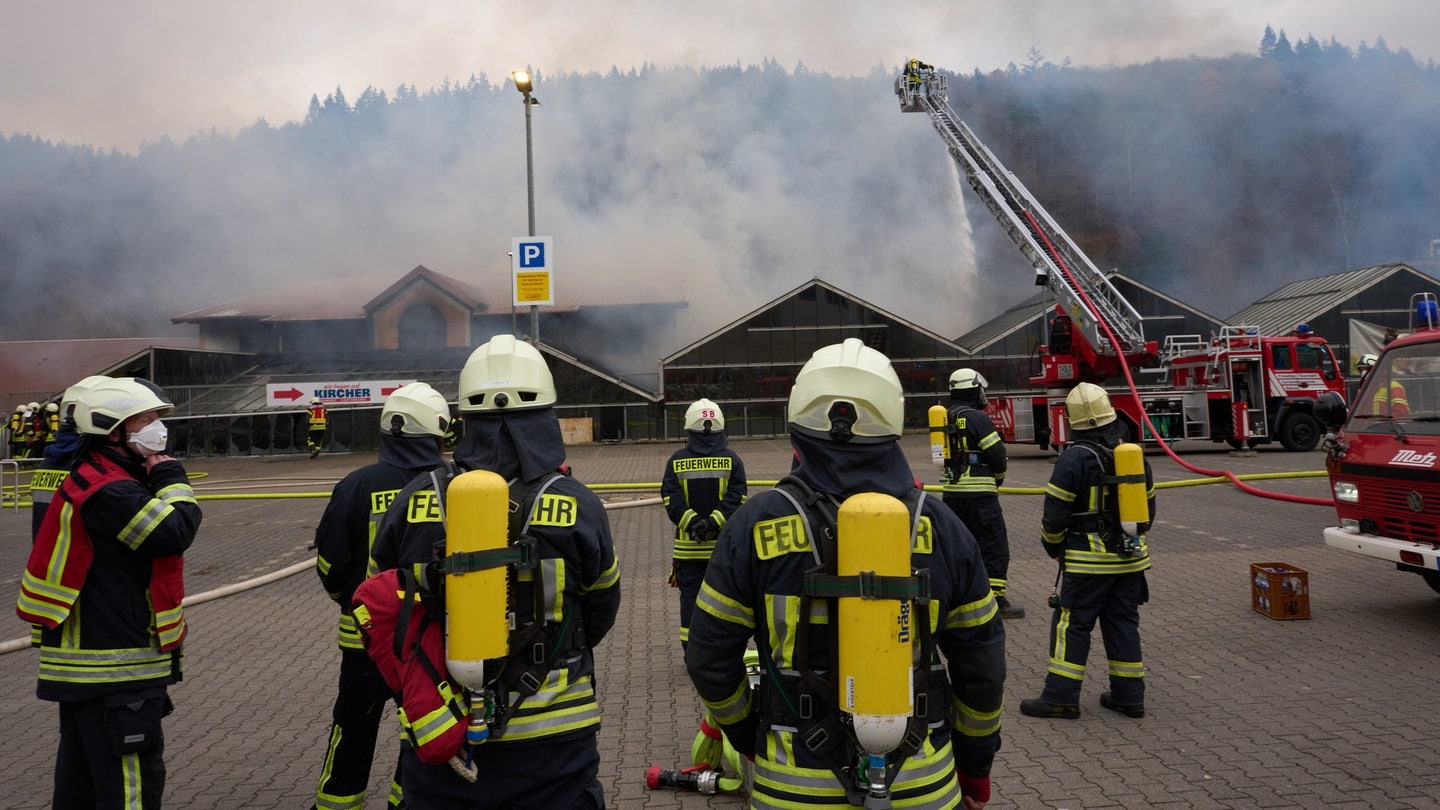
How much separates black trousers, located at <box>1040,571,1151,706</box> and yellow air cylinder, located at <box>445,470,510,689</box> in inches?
146

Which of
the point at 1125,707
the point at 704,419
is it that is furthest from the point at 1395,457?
the point at 704,419

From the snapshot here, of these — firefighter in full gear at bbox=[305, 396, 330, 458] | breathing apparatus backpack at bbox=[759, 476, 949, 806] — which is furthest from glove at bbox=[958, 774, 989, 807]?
firefighter in full gear at bbox=[305, 396, 330, 458]

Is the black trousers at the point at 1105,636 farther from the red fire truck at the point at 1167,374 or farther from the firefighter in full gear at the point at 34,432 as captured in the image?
the firefighter in full gear at the point at 34,432

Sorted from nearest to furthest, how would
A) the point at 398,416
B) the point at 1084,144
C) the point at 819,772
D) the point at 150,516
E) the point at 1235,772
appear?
the point at 819,772 → the point at 150,516 → the point at 398,416 → the point at 1235,772 → the point at 1084,144

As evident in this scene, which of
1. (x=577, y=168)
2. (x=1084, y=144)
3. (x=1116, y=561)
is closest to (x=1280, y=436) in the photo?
(x=1116, y=561)

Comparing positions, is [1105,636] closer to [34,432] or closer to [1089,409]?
[1089,409]

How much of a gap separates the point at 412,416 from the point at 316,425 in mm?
25411

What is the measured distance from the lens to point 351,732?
11.5 ft

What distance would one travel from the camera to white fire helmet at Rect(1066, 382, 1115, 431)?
5.07 m

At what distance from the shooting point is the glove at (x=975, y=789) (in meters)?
2.36

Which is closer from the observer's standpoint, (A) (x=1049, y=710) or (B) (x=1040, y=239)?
(A) (x=1049, y=710)

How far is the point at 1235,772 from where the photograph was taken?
4055mm

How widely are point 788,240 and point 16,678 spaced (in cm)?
4869

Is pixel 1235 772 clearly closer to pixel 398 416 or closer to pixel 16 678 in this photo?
pixel 398 416
